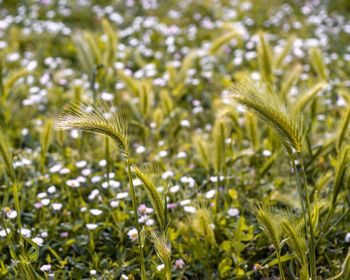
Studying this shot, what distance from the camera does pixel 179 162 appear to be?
309 cm

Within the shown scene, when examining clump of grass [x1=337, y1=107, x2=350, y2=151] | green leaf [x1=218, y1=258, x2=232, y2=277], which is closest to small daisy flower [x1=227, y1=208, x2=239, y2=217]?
green leaf [x1=218, y1=258, x2=232, y2=277]

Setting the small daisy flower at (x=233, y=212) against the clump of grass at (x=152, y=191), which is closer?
the clump of grass at (x=152, y=191)

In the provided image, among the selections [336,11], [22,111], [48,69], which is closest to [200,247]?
[22,111]

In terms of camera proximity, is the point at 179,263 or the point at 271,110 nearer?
the point at 271,110

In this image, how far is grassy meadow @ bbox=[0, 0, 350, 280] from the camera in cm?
178

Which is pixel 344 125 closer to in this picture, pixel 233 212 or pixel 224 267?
pixel 233 212

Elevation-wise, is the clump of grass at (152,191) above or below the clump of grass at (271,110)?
below

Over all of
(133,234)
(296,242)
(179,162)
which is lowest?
(133,234)

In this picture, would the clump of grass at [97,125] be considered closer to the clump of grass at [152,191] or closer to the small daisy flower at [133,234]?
the clump of grass at [152,191]

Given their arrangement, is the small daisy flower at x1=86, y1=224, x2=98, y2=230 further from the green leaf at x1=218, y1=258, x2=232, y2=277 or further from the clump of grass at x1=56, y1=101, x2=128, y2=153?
the clump of grass at x1=56, y1=101, x2=128, y2=153

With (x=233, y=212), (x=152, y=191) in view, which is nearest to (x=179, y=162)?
(x=233, y=212)

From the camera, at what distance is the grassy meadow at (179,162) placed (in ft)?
5.84

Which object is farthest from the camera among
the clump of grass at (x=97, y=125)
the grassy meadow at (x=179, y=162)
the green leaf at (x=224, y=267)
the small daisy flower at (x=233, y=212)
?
the small daisy flower at (x=233, y=212)

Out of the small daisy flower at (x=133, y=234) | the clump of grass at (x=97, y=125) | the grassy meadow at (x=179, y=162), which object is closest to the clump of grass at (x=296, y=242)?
the grassy meadow at (x=179, y=162)
